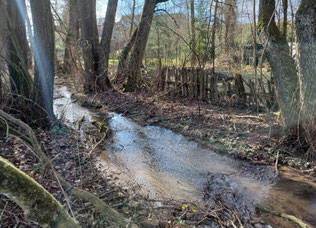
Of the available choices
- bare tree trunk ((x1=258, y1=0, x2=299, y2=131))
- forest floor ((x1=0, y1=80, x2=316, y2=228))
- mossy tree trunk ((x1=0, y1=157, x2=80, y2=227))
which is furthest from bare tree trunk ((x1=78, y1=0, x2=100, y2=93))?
mossy tree trunk ((x1=0, y1=157, x2=80, y2=227))

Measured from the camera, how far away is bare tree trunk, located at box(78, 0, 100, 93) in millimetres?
10703

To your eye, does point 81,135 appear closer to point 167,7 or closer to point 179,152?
point 179,152

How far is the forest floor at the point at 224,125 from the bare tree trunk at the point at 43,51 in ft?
9.56

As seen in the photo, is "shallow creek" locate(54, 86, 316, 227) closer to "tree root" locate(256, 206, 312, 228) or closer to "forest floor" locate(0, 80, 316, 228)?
"tree root" locate(256, 206, 312, 228)

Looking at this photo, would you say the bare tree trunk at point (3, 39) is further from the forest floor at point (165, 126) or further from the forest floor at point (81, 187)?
the forest floor at point (81, 187)

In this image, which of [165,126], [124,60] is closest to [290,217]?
[165,126]

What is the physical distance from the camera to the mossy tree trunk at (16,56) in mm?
6070

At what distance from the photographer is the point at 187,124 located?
22.3ft

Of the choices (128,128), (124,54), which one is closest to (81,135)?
(128,128)

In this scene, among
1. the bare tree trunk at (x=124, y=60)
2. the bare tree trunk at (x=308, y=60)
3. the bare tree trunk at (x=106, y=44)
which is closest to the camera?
the bare tree trunk at (x=308, y=60)

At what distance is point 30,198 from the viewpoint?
4.91ft

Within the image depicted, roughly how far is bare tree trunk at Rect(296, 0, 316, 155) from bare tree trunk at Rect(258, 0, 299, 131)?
14.5 inches

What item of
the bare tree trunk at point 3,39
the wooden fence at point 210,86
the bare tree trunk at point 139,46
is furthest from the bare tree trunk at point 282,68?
the bare tree trunk at point 139,46

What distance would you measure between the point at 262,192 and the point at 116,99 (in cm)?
744
